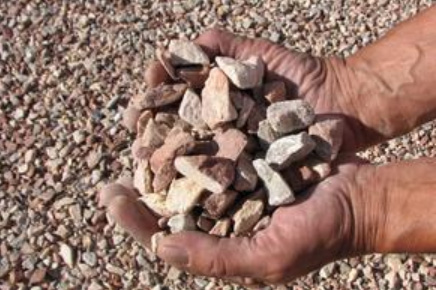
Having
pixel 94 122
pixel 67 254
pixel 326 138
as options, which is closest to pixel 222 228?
pixel 326 138

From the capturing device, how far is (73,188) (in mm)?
3080

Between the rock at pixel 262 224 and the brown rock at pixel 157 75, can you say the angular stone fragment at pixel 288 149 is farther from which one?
the brown rock at pixel 157 75

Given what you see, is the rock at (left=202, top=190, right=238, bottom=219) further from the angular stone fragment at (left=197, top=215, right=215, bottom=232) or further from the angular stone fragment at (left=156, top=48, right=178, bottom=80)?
the angular stone fragment at (left=156, top=48, right=178, bottom=80)

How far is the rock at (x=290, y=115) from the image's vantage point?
2102 millimetres

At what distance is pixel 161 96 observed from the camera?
2191 mm

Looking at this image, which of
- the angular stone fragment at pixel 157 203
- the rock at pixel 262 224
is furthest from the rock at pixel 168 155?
the rock at pixel 262 224

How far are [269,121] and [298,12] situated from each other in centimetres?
163

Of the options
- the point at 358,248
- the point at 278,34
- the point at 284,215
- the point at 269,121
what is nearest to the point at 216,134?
the point at 269,121

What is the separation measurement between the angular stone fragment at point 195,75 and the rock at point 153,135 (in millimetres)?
150

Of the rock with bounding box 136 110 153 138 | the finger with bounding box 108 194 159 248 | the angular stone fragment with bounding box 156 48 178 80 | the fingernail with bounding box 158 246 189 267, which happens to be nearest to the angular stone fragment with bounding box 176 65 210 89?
the angular stone fragment with bounding box 156 48 178 80

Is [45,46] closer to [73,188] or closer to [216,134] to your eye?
[73,188]

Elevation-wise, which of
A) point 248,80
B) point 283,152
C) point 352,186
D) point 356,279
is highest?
point 248,80

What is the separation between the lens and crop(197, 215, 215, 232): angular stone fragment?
2.07 metres

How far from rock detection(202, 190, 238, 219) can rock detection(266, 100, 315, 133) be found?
21 centimetres
